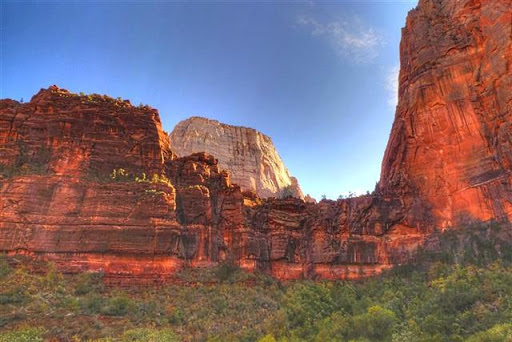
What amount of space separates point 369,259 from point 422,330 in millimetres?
18666

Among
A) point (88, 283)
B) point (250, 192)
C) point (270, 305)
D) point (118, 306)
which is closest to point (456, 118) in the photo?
point (250, 192)

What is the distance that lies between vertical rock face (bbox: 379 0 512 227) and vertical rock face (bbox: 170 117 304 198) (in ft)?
113

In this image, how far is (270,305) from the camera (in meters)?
37.8

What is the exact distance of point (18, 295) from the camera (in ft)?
102

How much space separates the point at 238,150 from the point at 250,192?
3539 cm

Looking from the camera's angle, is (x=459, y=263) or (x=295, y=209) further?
(x=295, y=209)

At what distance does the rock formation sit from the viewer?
37.6 metres

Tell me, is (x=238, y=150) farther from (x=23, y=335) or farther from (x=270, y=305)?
(x=23, y=335)

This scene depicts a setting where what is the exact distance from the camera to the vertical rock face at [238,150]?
82562 millimetres

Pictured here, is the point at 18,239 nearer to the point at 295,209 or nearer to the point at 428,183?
the point at 295,209

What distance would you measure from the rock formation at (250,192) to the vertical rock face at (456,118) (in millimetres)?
133

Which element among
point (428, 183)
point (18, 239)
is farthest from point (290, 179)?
point (18, 239)

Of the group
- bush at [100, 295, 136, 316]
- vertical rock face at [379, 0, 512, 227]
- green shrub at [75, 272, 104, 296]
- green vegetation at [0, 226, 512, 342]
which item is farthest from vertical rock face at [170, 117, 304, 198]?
bush at [100, 295, 136, 316]

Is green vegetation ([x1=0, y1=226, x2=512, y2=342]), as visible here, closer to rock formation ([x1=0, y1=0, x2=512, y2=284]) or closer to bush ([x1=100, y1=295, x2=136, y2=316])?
bush ([x1=100, y1=295, x2=136, y2=316])
